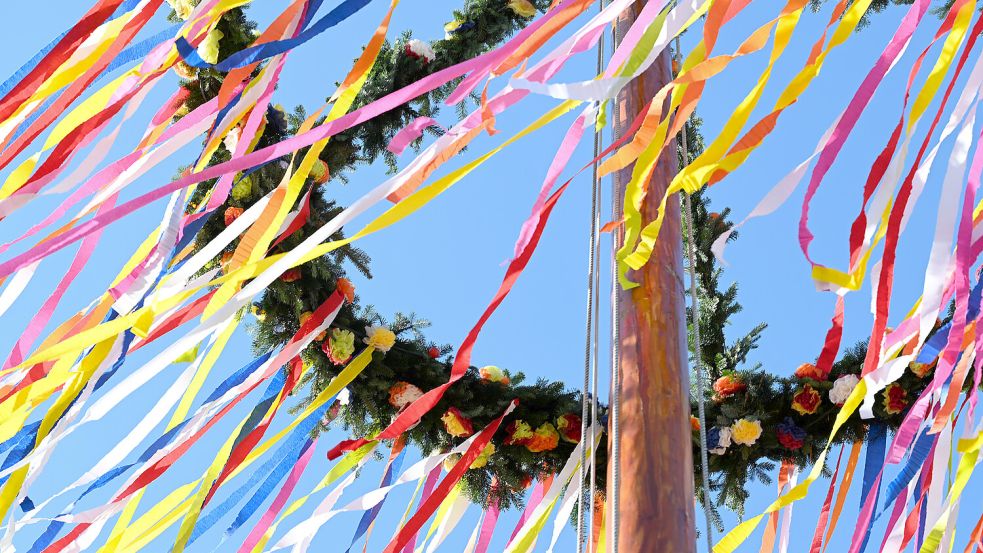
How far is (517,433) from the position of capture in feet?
11.8

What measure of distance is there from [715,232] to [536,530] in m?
1.73

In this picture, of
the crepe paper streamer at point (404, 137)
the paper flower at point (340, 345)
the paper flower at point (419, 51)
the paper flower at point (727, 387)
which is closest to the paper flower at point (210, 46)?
the paper flower at point (419, 51)

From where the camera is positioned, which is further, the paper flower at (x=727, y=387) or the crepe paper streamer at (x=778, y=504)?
the paper flower at (x=727, y=387)

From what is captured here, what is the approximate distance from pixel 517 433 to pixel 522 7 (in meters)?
1.61

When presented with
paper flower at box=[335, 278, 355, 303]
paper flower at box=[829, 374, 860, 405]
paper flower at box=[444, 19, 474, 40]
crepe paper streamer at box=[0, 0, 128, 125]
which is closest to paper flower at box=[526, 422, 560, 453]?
paper flower at box=[335, 278, 355, 303]

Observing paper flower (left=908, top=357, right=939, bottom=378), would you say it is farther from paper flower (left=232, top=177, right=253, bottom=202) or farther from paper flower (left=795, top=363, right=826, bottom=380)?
paper flower (left=232, top=177, right=253, bottom=202)

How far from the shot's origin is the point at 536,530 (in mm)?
2855

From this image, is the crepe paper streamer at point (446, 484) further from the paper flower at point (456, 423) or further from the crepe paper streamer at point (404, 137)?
the crepe paper streamer at point (404, 137)

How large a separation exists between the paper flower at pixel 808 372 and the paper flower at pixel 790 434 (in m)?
0.18

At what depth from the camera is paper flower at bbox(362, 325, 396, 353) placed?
359 cm

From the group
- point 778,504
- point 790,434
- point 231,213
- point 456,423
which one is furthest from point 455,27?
point 778,504

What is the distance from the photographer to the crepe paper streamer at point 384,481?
133 inches

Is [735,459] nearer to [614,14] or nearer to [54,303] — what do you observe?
[614,14]

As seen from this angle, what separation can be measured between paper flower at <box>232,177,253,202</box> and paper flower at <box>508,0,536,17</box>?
4.15 ft
